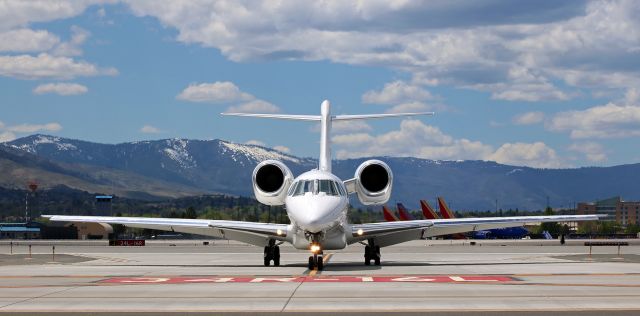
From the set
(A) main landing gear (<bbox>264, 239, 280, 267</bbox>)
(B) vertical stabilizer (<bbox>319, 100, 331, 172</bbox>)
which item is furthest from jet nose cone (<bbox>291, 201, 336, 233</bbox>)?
(B) vertical stabilizer (<bbox>319, 100, 331, 172</bbox>)

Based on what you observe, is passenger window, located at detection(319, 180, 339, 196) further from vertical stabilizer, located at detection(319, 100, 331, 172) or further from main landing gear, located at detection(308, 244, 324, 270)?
vertical stabilizer, located at detection(319, 100, 331, 172)

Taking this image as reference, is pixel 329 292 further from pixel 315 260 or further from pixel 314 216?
pixel 315 260

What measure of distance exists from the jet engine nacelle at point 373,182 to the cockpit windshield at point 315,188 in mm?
4439

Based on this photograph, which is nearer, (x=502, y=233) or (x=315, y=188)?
(x=315, y=188)

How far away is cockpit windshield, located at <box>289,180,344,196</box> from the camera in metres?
34.8

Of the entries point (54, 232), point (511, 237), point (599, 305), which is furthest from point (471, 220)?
point (54, 232)

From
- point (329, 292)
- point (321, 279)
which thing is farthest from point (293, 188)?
point (329, 292)

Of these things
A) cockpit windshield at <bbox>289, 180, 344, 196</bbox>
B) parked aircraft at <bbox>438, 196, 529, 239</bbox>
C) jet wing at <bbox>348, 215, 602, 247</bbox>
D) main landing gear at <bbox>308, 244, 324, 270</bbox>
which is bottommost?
parked aircraft at <bbox>438, 196, 529, 239</bbox>

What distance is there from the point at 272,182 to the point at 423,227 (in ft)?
20.4

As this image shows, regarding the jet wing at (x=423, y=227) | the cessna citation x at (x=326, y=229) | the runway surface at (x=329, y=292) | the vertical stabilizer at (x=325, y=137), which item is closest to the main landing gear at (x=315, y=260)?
the cessna citation x at (x=326, y=229)

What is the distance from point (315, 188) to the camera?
3484 centimetres

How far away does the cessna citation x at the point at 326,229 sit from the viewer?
35.1 m

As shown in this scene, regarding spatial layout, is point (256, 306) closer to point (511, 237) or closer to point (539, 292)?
point (539, 292)

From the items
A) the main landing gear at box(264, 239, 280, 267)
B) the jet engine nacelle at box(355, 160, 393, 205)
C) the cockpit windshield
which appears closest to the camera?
the cockpit windshield
